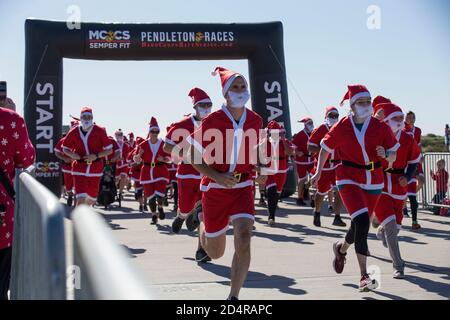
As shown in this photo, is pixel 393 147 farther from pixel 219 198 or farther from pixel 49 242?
pixel 49 242

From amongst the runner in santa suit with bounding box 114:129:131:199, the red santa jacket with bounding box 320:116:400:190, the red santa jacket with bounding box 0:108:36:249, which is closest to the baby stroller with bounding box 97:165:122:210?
the runner in santa suit with bounding box 114:129:131:199

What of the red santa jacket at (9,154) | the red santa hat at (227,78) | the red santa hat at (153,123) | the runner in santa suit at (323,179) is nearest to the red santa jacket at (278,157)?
the runner in santa suit at (323,179)

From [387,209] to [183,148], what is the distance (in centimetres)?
238

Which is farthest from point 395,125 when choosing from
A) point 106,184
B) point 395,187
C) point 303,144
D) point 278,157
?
point 106,184

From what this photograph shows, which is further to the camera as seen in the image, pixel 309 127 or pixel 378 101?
pixel 309 127

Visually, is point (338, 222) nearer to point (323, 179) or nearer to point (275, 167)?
point (323, 179)

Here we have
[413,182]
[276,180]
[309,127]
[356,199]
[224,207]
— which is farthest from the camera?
[309,127]

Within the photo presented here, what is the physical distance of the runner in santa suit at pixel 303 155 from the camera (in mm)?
17609

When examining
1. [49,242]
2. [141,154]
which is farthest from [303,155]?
[49,242]

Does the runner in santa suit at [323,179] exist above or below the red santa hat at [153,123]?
below

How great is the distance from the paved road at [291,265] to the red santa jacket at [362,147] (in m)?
1.02

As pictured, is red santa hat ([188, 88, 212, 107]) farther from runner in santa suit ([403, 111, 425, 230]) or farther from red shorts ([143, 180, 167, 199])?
red shorts ([143, 180, 167, 199])

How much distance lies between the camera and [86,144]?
11.7 meters

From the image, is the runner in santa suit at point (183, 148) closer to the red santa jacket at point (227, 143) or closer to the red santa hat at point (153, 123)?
the red santa jacket at point (227, 143)
